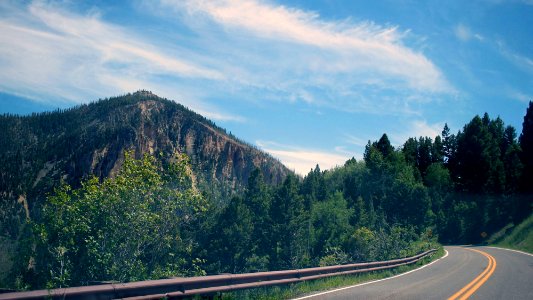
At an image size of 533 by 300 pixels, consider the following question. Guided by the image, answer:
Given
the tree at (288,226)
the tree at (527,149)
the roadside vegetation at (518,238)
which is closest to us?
the roadside vegetation at (518,238)

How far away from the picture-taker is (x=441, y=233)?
71.6 meters

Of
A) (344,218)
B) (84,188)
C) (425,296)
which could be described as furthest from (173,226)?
(344,218)

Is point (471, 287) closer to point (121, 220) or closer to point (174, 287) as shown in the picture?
point (174, 287)

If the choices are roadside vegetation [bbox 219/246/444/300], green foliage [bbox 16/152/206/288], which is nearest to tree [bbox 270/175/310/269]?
green foliage [bbox 16/152/206/288]

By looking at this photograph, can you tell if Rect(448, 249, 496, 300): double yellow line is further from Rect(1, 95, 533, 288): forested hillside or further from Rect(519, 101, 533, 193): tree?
Rect(519, 101, 533, 193): tree

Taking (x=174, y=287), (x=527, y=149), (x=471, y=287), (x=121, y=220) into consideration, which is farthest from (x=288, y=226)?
(x=174, y=287)

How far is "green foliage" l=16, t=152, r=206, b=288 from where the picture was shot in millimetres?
22562

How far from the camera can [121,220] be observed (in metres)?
23.3

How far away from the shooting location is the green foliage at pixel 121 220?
22562 millimetres

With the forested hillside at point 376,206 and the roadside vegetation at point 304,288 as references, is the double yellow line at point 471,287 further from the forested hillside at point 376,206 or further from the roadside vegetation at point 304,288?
the forested hillside at point 376,206

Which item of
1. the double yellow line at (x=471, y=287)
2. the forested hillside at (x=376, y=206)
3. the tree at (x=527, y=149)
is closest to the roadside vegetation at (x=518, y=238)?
the forested hillside at (x=376, y=206)

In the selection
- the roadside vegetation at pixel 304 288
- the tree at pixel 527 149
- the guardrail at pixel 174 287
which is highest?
the tree at pixel 527 149

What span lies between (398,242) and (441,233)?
51347mm

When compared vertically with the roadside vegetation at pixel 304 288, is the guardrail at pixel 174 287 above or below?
above
